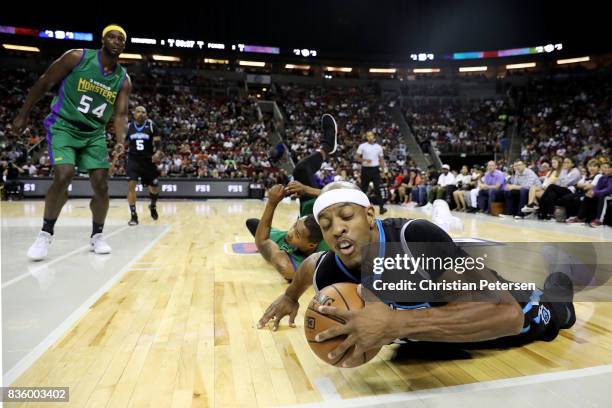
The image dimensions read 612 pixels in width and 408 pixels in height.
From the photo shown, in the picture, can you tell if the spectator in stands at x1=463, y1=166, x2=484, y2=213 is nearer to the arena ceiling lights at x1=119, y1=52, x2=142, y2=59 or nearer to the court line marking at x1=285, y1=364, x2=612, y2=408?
the court line marking at x1=285, y1=364, x2=612, y2=408

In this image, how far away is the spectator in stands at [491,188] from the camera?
9.98 meters

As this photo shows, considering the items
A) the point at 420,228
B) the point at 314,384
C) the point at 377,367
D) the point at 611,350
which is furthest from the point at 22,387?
the point at 611,350

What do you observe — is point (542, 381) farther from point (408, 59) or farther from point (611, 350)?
point (408, 59)

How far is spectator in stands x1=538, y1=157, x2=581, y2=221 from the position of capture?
325 inches

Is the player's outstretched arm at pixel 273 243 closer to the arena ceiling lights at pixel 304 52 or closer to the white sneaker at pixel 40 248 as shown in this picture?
the white sneaker at pixel 40 248

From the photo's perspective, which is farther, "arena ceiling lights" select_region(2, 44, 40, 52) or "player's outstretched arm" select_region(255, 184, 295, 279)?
"arena ceiling lights" select_region(2, 44, 40, 52)

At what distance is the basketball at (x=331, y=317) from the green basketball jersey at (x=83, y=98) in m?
3.47

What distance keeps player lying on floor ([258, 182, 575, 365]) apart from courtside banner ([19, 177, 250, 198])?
14471 millimetres

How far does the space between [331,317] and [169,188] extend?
15.3 metres

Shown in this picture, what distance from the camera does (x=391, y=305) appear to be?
1.61 metres

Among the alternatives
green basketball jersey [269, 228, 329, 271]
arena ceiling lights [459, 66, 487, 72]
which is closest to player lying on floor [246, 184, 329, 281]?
green basketball jersey [269, 228, 329, 271]

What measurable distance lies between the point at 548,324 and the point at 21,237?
569 cm

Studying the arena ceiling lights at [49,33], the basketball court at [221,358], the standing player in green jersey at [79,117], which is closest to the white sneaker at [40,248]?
the standing player in green jersey at [79,117]

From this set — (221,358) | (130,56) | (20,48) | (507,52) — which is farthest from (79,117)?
(507,52)
